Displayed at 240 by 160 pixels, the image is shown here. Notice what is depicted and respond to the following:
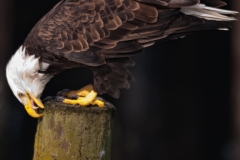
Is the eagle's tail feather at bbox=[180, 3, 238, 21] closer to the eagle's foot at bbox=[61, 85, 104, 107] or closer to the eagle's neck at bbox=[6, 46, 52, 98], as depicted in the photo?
the eagle's foot at bbox=[61, 85, 104, 107]

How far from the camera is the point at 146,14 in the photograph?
4801mm

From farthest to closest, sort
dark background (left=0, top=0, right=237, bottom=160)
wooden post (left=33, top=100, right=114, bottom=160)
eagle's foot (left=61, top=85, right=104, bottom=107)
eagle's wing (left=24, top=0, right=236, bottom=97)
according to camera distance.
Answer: dark background (left=0, top=0, right=237, bottom=160) < eagle's wing (left=24, top=0, right=236, bottom=97) < eagle's foot (left=61, top=85, right=104, bottom=107) < wooden post (left=33, top=100, right=114, bottom=160)

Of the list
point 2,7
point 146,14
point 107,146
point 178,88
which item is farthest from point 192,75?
point 107,146

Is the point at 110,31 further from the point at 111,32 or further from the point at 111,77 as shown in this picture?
the point at 111,77

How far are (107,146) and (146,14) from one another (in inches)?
44.5

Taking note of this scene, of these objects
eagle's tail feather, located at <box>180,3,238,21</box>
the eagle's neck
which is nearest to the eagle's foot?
the eagle's neck

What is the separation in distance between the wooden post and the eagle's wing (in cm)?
60

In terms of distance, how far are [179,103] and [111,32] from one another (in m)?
3.07

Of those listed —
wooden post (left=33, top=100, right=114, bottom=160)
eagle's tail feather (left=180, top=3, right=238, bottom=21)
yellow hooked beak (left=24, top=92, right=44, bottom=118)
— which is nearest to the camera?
wooden post (left=33, top=100, right=114, bottom=160)

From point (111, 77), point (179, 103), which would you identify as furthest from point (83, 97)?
point (179, 103)

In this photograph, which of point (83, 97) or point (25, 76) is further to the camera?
point (25, 76)

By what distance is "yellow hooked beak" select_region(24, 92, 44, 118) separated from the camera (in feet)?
15.1

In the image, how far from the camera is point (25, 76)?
5.02 m

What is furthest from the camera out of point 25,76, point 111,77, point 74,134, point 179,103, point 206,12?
point 179,103
